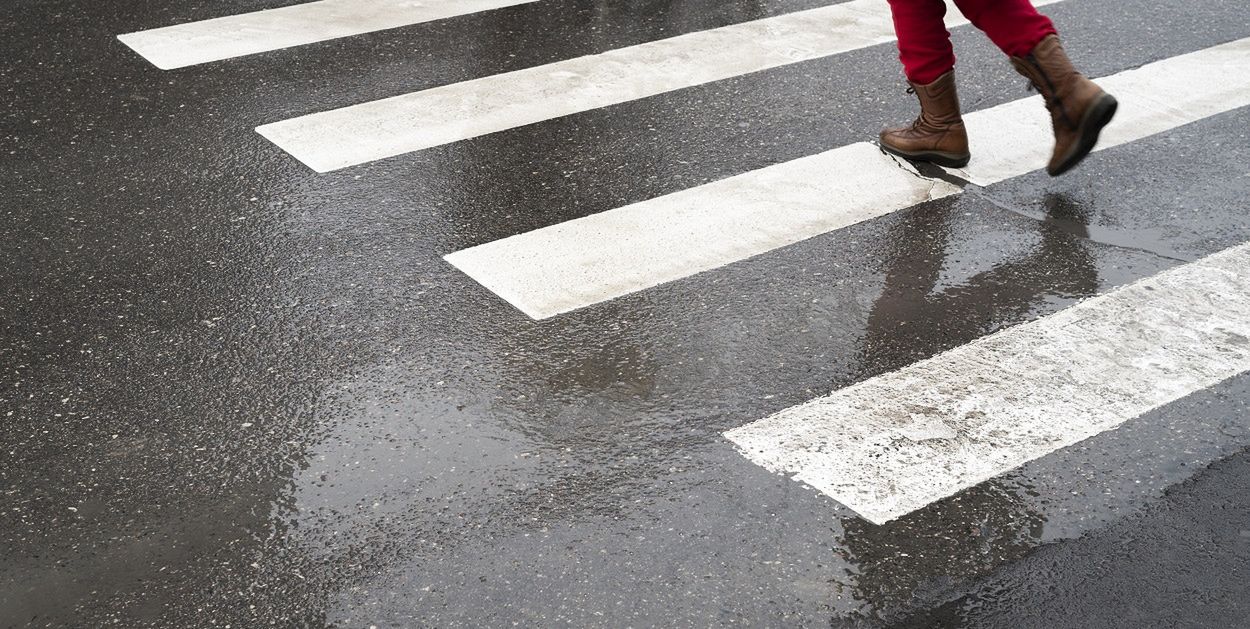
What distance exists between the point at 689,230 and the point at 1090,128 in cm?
138

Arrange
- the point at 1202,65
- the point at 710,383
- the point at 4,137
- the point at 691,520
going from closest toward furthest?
the point at 691,520 → the point at 710,383 → the point at 4,137 → the point at 1202,65

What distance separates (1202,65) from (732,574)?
4.26 metres

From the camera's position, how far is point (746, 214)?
15.0 ft

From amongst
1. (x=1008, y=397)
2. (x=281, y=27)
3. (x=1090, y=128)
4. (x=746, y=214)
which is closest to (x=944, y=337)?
(x=1008, y=397)

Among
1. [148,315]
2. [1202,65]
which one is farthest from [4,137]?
[1202,65]

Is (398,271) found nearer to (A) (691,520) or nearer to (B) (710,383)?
(B) (710,383)

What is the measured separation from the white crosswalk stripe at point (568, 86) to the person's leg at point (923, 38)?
1.11m

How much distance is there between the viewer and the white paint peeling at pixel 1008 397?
3.21 metres

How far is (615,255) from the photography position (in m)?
4.27

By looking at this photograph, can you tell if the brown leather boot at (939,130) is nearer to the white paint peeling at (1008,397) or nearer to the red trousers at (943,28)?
the red trousers at (943,28)

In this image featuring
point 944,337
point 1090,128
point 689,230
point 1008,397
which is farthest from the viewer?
point 1090,128

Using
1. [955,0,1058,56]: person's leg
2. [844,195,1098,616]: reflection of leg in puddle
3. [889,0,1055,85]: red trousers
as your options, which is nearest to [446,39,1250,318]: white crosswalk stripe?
[844,195,1098,616]: reflection of leg in puddle

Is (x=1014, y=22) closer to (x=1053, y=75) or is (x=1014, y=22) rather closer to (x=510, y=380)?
(x=1053, y=75)

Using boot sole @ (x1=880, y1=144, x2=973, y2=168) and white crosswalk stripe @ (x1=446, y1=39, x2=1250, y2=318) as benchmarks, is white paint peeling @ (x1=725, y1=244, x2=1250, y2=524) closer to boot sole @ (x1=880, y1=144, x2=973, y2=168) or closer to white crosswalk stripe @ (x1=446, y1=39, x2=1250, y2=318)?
white crosswalk stripe @ (x1=446, y1=39, x2=1250, y2=318)
